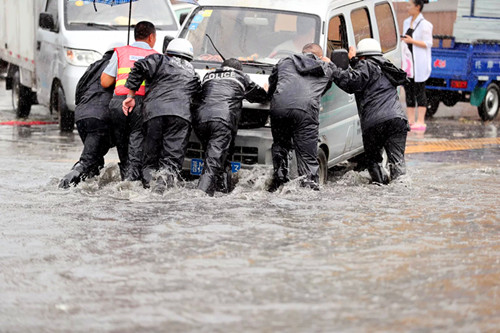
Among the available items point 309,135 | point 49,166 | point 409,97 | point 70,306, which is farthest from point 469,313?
point 409,97

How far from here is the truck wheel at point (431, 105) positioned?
19.5 m

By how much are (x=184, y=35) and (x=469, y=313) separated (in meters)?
5.59

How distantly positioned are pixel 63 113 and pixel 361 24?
5.22 metres

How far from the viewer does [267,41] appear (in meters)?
10.1

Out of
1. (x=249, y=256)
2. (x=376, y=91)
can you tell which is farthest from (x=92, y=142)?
(x=249, y=256)

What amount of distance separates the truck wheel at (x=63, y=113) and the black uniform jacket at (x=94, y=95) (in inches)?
174

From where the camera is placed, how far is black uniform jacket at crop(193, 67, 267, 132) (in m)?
9.19

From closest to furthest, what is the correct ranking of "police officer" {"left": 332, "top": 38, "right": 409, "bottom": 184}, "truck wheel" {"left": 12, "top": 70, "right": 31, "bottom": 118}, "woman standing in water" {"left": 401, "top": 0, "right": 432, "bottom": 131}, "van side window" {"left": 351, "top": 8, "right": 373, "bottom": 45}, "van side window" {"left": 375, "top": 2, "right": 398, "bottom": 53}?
"police officer" {"left": 332, "top": 38, "right": 409, "bottom": 184}, "van side window" {"left": 351, "top": 8, "right": 373, "bottom": 45}, "van side window" {"left": 375, "top": 2, "right": 398, "bottom": 53}, "woman standing in water" {"left": 401, "top": 0, "right": 432, "bottom": 131}, "truck wheel" {"left": 12, "top": 70, "right": 31, "bottom": 118}

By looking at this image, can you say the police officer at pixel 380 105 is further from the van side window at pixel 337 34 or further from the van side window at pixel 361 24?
the van side window at pixel 361 24

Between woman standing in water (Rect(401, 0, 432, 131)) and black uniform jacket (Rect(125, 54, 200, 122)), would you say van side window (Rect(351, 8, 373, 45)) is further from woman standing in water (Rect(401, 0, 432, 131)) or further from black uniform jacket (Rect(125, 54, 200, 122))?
woman standing in water (Rect(401, 0, 432, 131))

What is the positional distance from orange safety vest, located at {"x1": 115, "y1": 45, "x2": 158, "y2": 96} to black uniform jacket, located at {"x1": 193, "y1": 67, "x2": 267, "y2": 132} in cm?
63

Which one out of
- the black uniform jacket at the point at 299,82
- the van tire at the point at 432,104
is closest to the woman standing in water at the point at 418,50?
the van tire at the point at 432,104

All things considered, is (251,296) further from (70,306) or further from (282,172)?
(282,172)

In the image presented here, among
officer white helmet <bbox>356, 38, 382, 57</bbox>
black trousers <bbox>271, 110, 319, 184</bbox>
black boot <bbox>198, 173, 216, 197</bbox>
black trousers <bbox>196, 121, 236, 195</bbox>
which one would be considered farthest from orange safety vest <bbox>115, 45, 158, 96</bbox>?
officer white helmet <bbox>356, 38, 382, 57</bbox>
